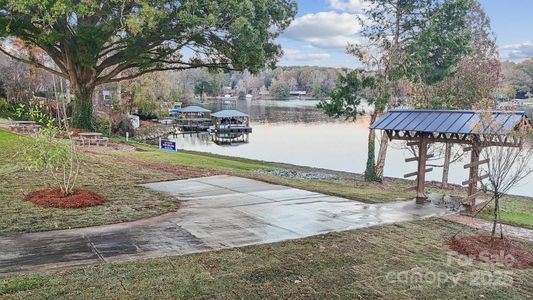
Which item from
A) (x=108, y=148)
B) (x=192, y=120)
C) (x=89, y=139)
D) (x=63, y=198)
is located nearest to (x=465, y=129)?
(x=63, y=198)

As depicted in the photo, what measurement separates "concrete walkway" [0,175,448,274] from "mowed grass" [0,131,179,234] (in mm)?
361

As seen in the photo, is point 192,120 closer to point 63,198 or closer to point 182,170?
point 182,170

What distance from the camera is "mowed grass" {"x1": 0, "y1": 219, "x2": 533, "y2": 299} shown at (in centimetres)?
452

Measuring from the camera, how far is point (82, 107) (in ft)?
70.9

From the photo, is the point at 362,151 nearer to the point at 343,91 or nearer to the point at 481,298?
the point at 343,91

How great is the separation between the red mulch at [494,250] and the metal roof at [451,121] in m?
1.94

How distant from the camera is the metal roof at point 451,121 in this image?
770 cm

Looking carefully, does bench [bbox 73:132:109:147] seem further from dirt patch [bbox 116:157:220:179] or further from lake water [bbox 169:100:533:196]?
lake water [bbox 169:100:533:196]

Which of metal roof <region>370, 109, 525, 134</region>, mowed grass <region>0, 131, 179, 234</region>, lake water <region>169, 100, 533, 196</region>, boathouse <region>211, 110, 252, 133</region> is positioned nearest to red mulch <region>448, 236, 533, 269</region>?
metal roof <region>370, 109, 525, 134</region>

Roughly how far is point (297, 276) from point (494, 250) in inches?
133

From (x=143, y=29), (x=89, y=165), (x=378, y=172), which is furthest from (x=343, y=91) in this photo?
(x=89, y=165)

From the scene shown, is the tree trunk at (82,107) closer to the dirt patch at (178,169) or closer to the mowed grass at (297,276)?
the dirt patch at (178,169)

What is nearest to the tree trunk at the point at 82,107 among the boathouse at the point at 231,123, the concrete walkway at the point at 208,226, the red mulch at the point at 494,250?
the concrete walkway at the point at 208,226

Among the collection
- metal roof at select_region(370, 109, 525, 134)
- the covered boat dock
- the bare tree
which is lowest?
the covered boat dock
